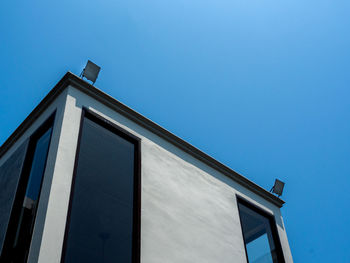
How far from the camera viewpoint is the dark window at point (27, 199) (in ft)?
17.5

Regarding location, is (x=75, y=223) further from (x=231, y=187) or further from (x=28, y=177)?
(x=231, y=187)

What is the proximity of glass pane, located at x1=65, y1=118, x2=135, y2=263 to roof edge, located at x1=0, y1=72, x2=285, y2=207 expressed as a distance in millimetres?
651

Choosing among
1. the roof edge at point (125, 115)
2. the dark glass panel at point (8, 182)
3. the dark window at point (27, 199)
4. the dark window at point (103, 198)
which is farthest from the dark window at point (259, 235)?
the dark glass panel at point (8, 182)

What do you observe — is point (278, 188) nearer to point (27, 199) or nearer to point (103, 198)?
point (103, 198)

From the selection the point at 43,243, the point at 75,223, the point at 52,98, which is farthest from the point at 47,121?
the point at 43,243

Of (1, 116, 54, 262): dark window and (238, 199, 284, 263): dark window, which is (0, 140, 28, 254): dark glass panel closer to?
(1, 116, 54, 262): dark window

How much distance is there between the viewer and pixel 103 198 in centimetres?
596

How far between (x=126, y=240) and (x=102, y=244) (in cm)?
54

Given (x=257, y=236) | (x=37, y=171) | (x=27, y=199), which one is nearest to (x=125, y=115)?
(x=37, y=171)

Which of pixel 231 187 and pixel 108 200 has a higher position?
pixel 231 187

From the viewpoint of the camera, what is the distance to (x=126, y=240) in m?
5.92

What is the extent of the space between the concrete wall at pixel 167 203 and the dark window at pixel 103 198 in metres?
0.20

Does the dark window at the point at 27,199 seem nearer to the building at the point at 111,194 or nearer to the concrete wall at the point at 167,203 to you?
the building at the point at 111,194

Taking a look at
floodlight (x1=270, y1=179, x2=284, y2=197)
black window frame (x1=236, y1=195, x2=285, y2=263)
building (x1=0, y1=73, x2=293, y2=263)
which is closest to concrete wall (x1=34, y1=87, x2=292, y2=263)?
building (x1=0, y1=73, x2=293, y2=263)
